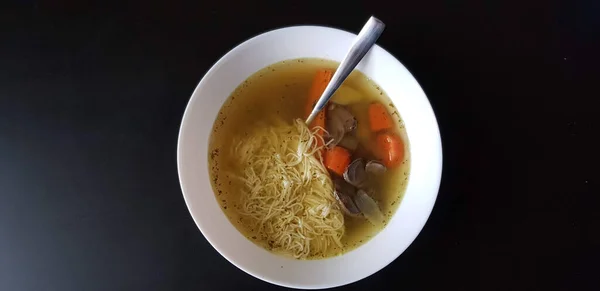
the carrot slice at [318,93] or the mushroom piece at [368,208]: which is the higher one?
the carrot slice at [318,93]

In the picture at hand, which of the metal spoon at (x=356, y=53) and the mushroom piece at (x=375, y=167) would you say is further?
the mushroom piece at (x=375, y=167)

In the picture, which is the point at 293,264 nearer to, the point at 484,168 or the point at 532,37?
the point at 484,168

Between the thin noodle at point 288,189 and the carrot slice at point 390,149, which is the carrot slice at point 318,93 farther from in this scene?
the carrot slice at point 390,149

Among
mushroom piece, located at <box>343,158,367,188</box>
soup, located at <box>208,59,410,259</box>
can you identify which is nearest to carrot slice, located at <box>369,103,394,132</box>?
soup, located at <box>208,59,410,259</box>

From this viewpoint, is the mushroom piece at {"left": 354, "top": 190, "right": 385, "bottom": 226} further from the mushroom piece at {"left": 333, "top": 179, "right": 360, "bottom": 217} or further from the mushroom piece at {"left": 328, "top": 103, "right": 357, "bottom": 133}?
the mushroom piece at {"left": 328, "top": 103, "right": 357, "bottom": 133}

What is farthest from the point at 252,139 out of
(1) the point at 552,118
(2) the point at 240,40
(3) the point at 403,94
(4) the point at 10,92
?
(1) the point at 552,118

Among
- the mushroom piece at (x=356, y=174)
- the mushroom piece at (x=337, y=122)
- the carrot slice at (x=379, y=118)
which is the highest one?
the carrot slice at (x=379, y=118)

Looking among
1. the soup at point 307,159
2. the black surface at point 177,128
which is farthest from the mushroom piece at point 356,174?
the black surface at point 177,128
